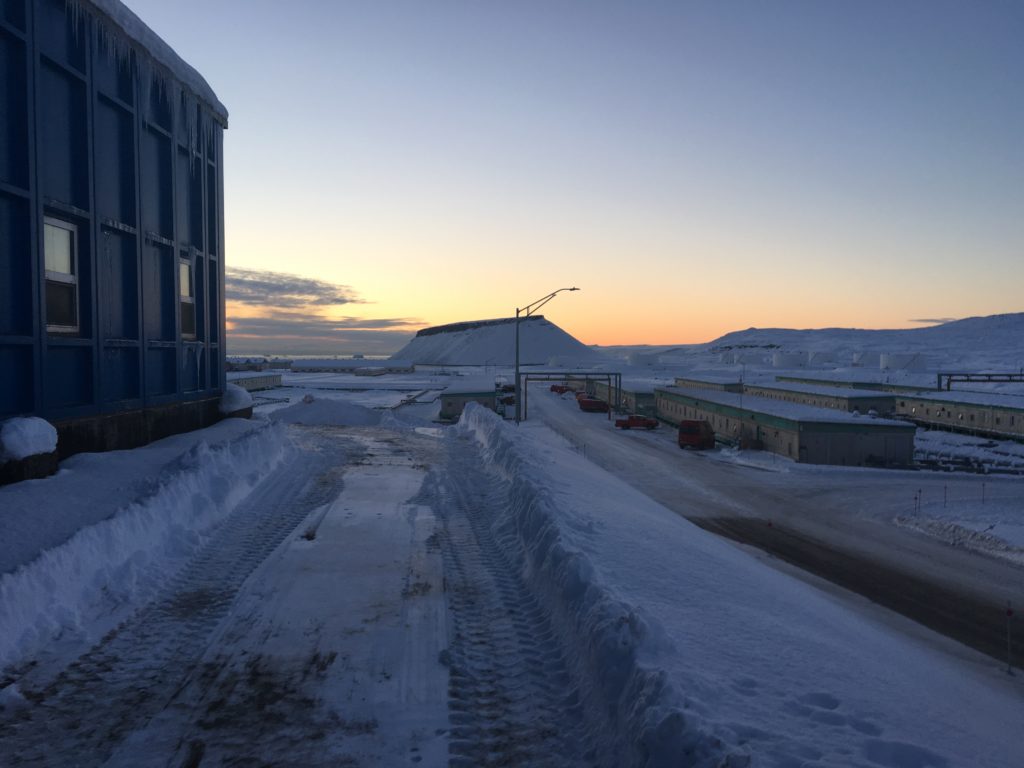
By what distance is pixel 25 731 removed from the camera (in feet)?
18.7

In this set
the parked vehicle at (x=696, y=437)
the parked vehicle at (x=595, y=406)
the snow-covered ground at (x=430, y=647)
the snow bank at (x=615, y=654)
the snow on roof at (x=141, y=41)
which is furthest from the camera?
the parked vehicle at (x=595, y=406)

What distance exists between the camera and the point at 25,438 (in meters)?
11.2

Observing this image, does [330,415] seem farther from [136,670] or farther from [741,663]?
[741,663]

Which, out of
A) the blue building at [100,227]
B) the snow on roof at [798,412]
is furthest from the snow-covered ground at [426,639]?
the snow on roof at [798,412]

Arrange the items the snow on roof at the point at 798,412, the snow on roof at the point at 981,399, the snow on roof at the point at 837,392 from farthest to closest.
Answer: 1. the snow on roof at the point at 837,392
2. the snow on roof at the point at 981,399
3. the snow on roof at the point at 798,412

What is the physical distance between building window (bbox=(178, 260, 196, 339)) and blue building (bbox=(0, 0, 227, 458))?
0.04 meters

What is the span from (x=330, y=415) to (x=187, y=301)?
15985 millimetres

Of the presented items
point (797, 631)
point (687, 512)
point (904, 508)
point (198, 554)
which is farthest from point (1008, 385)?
point (198, 554)

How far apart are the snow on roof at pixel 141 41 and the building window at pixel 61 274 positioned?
5.01 metres

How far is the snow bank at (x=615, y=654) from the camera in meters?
4.89

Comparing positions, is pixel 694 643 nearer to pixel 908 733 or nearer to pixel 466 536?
pixel 908 733

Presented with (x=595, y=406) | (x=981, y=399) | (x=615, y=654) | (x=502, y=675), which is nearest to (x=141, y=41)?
(x=502, y=675)

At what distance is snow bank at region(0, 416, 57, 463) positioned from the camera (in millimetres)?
10891

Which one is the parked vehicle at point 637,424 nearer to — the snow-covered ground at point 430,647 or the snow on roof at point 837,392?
the snow on roof at point 837,392
